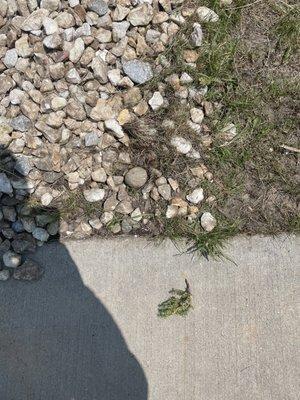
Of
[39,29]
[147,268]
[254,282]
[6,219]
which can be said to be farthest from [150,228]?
[39,29]

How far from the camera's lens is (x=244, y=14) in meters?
3.00

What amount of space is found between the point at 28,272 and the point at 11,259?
12 centimetres

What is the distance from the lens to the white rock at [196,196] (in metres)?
2.74

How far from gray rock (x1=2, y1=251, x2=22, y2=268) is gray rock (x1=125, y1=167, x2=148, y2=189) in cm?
71

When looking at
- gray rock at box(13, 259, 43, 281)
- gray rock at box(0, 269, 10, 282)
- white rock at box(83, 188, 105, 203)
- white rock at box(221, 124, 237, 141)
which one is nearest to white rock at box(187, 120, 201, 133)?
white rock at box(221, 124, 237, 141)

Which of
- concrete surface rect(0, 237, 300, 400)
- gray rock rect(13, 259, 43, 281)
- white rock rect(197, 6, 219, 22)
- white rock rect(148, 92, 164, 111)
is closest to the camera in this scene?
concrete surface rect(0, 237, 300, 400)

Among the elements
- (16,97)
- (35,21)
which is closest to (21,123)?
(16,97)

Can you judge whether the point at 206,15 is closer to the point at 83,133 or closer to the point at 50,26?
the point at 50,26

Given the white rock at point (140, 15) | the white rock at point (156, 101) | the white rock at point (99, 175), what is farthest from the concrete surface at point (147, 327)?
the white rock at point (140, 15)

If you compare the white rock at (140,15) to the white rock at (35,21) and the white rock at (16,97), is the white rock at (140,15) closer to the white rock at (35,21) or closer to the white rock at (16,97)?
the white rock at (35,21)

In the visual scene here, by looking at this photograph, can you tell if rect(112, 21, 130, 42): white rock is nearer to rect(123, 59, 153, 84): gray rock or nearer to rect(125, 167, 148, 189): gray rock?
rect(123, 59, 153, 84): gray rock

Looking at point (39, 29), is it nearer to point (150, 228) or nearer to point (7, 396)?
point (150, 228)

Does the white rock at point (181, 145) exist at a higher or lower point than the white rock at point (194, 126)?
lower

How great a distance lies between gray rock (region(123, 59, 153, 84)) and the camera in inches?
110
